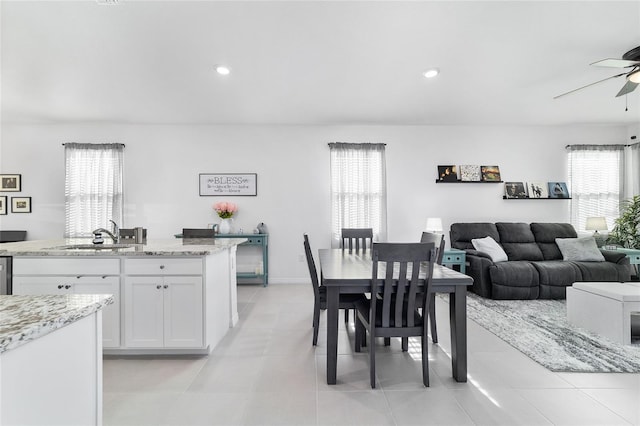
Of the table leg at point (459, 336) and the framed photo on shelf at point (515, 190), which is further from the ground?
the framed photo on shelf at point (515, 190)

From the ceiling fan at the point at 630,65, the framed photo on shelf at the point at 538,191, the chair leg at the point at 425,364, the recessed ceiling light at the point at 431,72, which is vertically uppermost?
the recessed ceiling light at the point at 431,72

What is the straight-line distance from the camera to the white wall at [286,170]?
5082mm

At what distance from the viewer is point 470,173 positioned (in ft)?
17.3

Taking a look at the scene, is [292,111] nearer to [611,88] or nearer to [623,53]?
[623,53]

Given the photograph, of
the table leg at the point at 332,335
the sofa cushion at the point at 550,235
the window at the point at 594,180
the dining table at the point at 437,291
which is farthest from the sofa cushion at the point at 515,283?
the table leg at the point at 332,335

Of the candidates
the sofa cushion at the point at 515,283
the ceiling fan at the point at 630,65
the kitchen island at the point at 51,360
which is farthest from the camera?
the sofa cushion at the point at 515,283

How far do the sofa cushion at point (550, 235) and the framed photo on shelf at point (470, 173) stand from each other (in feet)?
3.87

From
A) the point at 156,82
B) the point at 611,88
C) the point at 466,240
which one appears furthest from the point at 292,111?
the point at 611,88

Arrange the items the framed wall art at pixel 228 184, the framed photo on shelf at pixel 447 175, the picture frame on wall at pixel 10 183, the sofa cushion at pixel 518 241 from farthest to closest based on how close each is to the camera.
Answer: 1. the framed photo on shelf at pixel 447 175
2. the framed wall art at pixel 228 184
3. the picture frame on wall at pixel 10 183
4. the sofa cushion at pixel 518 241

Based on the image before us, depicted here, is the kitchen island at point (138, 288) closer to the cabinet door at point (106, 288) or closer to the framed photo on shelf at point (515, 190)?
the cabinet door at point (106, 288)

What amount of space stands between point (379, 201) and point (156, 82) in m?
3.68

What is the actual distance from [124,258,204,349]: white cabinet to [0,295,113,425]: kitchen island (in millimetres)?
1431

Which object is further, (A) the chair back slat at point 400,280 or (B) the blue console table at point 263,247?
(B) the blue console table at point 263,247

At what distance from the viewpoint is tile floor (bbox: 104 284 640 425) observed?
5.69 ft
